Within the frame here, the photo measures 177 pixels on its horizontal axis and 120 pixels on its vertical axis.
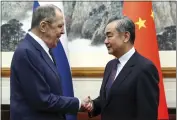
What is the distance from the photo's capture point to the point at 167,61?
3574mm

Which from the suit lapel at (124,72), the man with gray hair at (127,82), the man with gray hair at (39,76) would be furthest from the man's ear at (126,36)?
the man with gray hair at (39,76)

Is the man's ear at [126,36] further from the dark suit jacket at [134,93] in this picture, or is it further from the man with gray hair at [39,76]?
the man with gray hair at [39,76]

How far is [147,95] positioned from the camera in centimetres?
199

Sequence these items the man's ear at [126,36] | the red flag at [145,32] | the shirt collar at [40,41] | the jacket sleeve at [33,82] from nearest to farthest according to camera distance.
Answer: the jacket sleeve at [33,82] < the shirt collar at [40,41] < the man's ear at [126,36] < the red flag at [145,32]

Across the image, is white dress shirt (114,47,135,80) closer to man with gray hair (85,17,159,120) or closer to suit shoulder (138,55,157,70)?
man with gray hair (85,17,159,120)

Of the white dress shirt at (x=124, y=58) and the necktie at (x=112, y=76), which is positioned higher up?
the white dress shirt at (x=124, y=58)

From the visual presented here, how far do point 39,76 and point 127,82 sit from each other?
55 centimetres

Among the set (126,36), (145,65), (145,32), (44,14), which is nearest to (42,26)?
(44,14)

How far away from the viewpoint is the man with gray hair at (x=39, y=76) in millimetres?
1902

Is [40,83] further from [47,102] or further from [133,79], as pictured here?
[133,79]

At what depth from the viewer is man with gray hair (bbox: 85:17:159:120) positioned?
199 cm

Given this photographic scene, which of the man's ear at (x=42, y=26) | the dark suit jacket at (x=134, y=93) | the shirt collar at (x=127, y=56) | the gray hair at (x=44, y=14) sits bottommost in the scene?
the dark suit jacket at (x=134, y=93)

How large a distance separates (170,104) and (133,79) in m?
1.65

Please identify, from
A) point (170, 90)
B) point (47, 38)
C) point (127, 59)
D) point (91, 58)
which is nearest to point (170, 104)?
point (170, 90)
